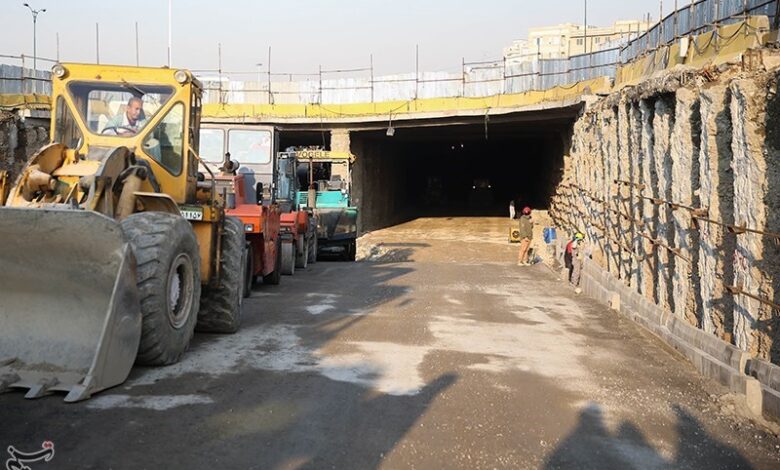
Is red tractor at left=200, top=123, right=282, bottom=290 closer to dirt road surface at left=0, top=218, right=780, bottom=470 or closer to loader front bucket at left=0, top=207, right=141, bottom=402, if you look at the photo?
dirt road surface at left=0, top=218, right=780, bottom=470

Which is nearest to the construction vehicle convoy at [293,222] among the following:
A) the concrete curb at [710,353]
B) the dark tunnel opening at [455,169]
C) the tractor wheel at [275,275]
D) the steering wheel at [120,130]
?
the tractor wheel at [275,275]

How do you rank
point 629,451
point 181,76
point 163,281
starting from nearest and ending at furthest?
point 629,451
point 163,281
point 181,76

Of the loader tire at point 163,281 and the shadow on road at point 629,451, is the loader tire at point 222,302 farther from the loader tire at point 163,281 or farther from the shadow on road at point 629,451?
the shadow on road at point 629,451

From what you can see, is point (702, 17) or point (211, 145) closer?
point (702, 17)

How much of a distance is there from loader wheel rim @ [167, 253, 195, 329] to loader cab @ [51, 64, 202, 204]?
117 cm

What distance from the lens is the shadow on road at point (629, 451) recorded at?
200 inches

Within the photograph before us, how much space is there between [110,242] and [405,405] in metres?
2.68

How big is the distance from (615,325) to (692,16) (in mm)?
7411

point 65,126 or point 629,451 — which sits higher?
point 65,126

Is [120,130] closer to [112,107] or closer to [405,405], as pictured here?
[112,107]

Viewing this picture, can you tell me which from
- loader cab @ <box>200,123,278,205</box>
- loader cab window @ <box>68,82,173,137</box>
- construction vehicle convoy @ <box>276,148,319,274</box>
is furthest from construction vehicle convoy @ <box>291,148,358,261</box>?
loader cab window @ <box>68,82,173,137</box>

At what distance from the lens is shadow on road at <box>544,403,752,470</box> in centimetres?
507

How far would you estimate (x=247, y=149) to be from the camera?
52.4ft

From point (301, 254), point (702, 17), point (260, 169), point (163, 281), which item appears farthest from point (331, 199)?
point (163, 281)
